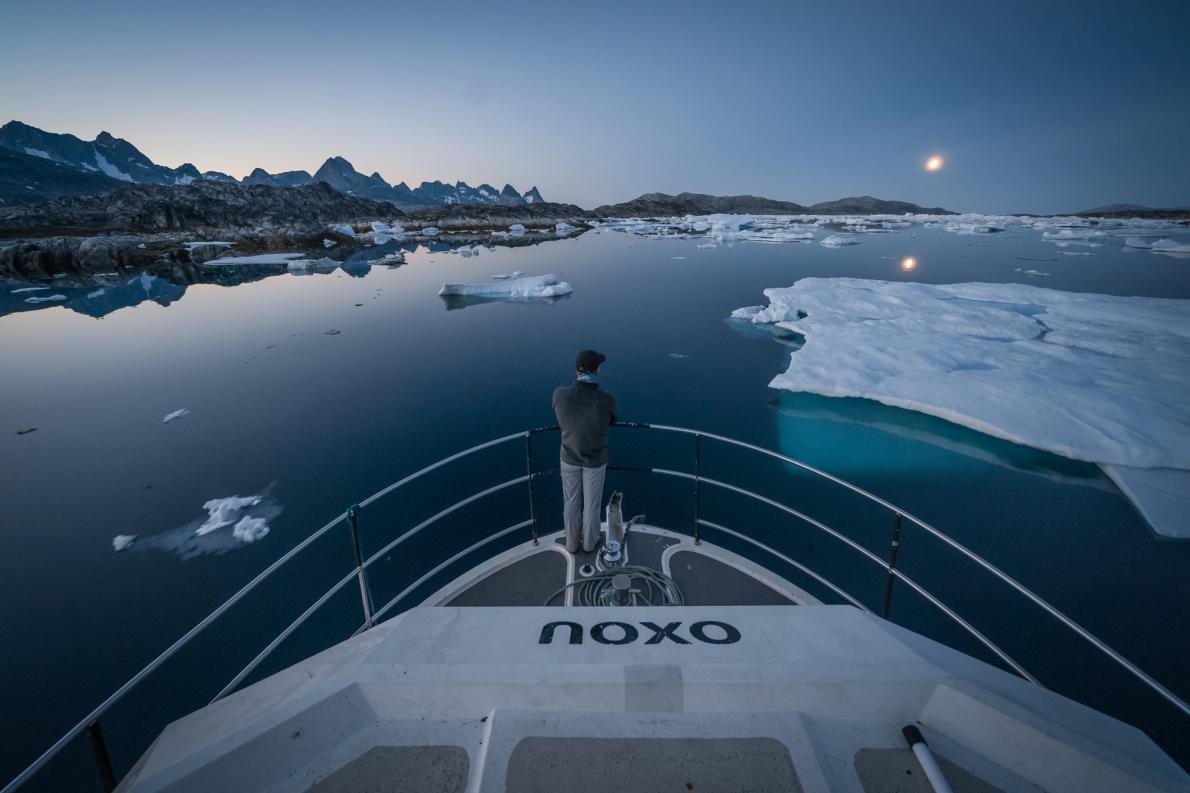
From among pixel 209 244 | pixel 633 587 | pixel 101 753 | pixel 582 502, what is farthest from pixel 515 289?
pixel 209 244

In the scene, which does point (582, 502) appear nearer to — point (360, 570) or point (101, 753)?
point (360, 570)

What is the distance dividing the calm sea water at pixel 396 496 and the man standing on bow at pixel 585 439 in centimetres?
321

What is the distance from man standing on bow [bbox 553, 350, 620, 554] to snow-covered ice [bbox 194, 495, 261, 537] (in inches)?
249

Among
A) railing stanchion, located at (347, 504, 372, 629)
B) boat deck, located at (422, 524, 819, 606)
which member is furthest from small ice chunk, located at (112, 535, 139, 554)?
boat deck, located at (422, 524, 819, 606)

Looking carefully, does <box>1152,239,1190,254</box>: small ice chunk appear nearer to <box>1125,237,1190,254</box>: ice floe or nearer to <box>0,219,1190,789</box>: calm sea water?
<box>1125,237,1190,254</box>: ice floe

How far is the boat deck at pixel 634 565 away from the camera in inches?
148

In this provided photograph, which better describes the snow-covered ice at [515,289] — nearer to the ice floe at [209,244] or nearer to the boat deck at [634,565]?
the boat deck at [634,565]

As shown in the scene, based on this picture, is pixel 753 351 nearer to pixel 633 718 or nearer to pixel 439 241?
pixel 633 718

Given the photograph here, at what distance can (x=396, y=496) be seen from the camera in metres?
7.97

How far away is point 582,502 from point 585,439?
732 mm

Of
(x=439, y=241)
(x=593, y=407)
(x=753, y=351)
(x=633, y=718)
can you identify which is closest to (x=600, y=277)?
(x=753, y=351)

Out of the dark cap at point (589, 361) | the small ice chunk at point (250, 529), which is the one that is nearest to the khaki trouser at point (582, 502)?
the dark cap at point (589, 361)

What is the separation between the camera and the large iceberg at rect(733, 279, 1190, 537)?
727 cm

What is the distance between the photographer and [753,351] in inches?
597
